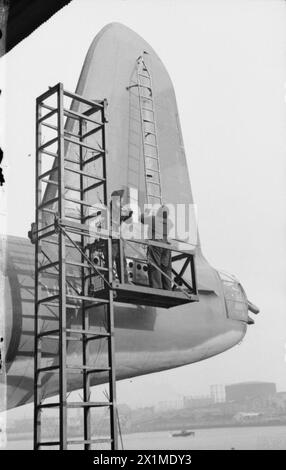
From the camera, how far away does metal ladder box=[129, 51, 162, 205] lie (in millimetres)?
15547

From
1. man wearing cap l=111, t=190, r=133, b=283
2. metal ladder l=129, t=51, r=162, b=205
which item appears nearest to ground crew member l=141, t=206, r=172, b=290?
man wearing cap l=111, t=190, r=133, b=283

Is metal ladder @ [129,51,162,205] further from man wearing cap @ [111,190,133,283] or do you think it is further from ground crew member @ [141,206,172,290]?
man wearing cap @ [111,190,133,283]

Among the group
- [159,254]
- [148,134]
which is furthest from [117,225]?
[148,134]

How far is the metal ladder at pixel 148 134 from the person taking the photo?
51.0ft

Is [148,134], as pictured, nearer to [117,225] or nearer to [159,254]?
[159,254]

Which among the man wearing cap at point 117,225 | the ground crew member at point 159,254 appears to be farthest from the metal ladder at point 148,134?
the man wearing cap at point 117,225

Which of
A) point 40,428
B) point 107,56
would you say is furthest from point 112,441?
point 107,56

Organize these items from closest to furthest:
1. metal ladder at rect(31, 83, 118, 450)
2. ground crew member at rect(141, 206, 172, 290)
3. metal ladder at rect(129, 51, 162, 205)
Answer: metal ladder at rect(31, 83, 118, 450) < ground crew member at rect(141, 206, 172, 290) < metal ladder at rect(129, 51, 162, 205)

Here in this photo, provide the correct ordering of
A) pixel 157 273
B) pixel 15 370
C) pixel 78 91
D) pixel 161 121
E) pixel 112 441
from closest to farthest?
1. pixel 112 441
2. pixel 15 370
3. pixel 157 273
4. pixel 78 91
5. pixel 161 121

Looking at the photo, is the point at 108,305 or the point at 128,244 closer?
the point at 108,305

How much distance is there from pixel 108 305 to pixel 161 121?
8.27m

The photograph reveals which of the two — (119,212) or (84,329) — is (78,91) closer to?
(119,212)
